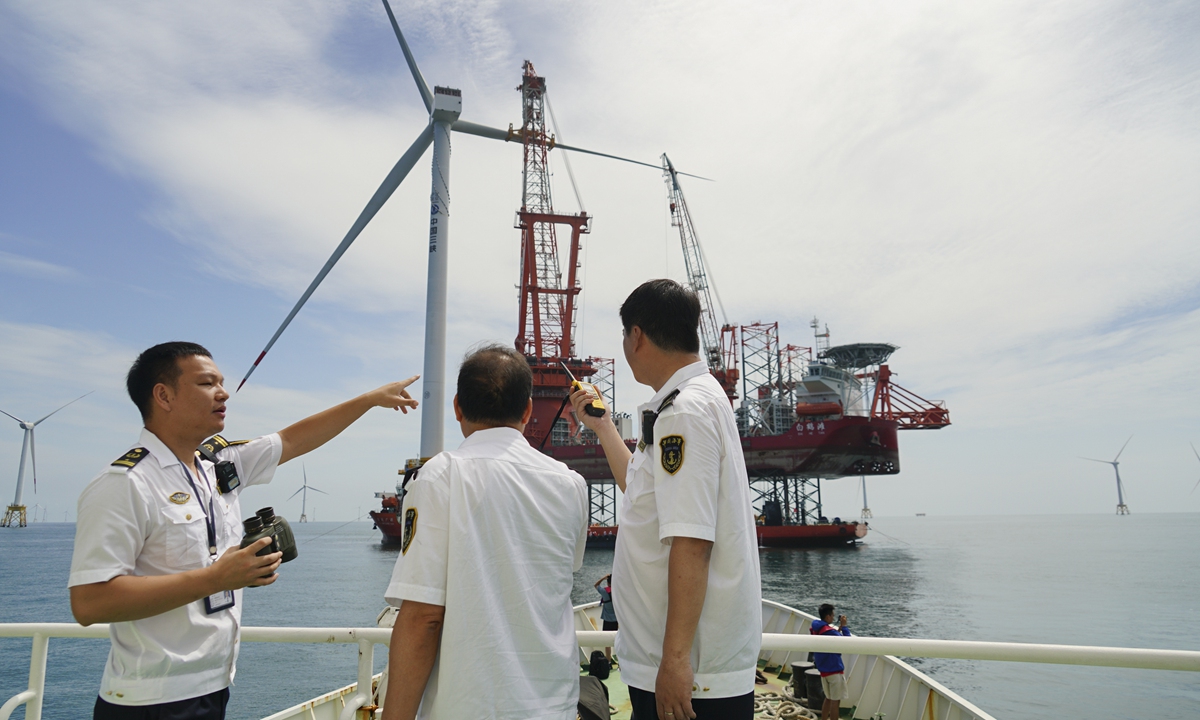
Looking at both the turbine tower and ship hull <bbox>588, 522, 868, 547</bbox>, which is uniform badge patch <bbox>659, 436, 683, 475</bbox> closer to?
the turbine tower

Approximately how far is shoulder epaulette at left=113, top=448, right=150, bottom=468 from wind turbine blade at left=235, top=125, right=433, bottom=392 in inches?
494

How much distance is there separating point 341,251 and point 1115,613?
3354cm

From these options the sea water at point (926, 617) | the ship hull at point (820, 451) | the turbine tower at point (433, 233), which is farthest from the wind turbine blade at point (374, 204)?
the ship hull at point (820, 451)

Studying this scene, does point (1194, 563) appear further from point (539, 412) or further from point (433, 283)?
point (433, 283)

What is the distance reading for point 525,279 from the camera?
49688 millimetres

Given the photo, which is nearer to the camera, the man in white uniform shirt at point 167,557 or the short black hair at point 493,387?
the man in white uniform shirt at point 167,557

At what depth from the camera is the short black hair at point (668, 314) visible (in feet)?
7.80

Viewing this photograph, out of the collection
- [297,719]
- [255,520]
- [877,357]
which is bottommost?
[297,719]

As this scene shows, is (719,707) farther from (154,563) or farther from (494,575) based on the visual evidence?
(154,563)

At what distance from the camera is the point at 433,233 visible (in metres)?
16.2

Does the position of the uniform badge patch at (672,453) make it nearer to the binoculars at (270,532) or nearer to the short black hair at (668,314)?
the short black hair at (668,314)

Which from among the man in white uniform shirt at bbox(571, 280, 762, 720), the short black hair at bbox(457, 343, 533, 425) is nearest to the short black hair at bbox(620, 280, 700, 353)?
the man in white uniform shirt at bbox(571, 280, 762, 720)

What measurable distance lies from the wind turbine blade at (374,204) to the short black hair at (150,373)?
40.5ft

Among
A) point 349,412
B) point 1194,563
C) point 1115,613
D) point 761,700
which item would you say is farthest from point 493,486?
point 1194,563
